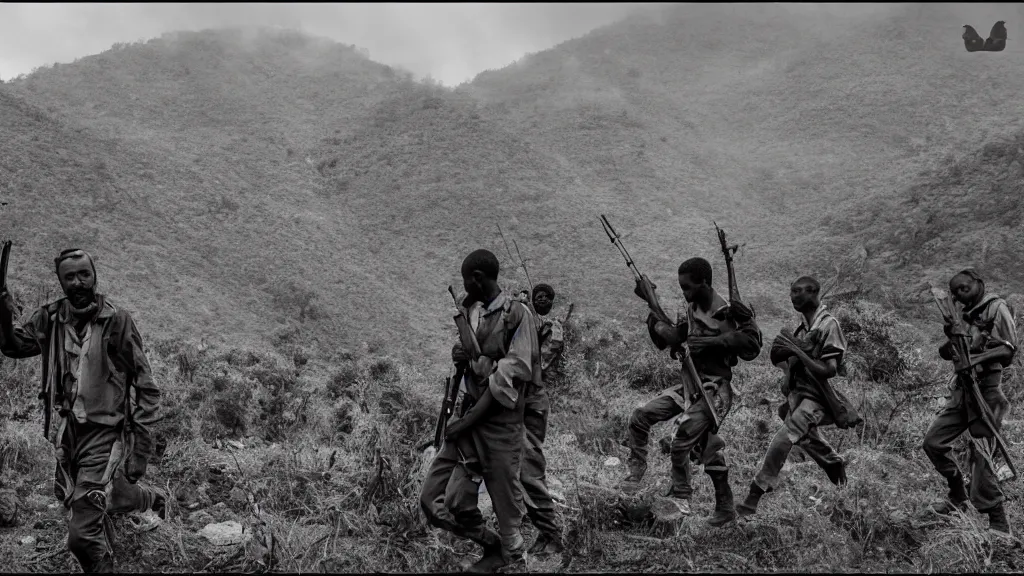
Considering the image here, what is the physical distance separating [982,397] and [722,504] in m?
1.87

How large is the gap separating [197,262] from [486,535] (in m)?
13.9

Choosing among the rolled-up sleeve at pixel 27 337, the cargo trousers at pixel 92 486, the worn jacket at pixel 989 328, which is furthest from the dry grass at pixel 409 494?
the rolled-up sleeve at pixel 27 337

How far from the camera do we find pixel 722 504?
4.98 m

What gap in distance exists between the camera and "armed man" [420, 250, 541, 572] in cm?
401

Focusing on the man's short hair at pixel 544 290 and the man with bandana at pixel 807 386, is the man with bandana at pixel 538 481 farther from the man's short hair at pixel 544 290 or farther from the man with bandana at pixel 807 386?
the man with bandana at pixel 807 386

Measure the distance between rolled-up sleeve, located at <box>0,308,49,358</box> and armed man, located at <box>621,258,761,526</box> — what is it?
3549mm

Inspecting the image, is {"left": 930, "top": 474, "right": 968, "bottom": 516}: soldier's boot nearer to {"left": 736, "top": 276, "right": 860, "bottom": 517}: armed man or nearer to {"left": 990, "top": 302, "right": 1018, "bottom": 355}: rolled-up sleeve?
{"left": 736, "top": 276, "right": 860, "bottom": 517}: armed man

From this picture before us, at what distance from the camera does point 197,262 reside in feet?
53.3

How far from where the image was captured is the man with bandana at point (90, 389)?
12.6ft

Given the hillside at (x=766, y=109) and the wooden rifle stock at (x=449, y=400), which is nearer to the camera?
the wooden rifle stock at (x=449, y=400)

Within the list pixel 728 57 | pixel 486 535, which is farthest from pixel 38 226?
pixel 728 57

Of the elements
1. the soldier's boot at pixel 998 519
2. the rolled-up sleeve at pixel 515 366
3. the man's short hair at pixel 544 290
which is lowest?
the soldier's boot at pixel 998 519

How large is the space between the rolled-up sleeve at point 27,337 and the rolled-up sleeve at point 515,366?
7.70ft

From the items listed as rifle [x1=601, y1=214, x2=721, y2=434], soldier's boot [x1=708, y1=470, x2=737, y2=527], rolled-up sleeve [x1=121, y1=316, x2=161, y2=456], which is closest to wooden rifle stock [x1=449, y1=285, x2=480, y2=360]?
rifle [x1=601, y1=214, x2=721, y2=434]
